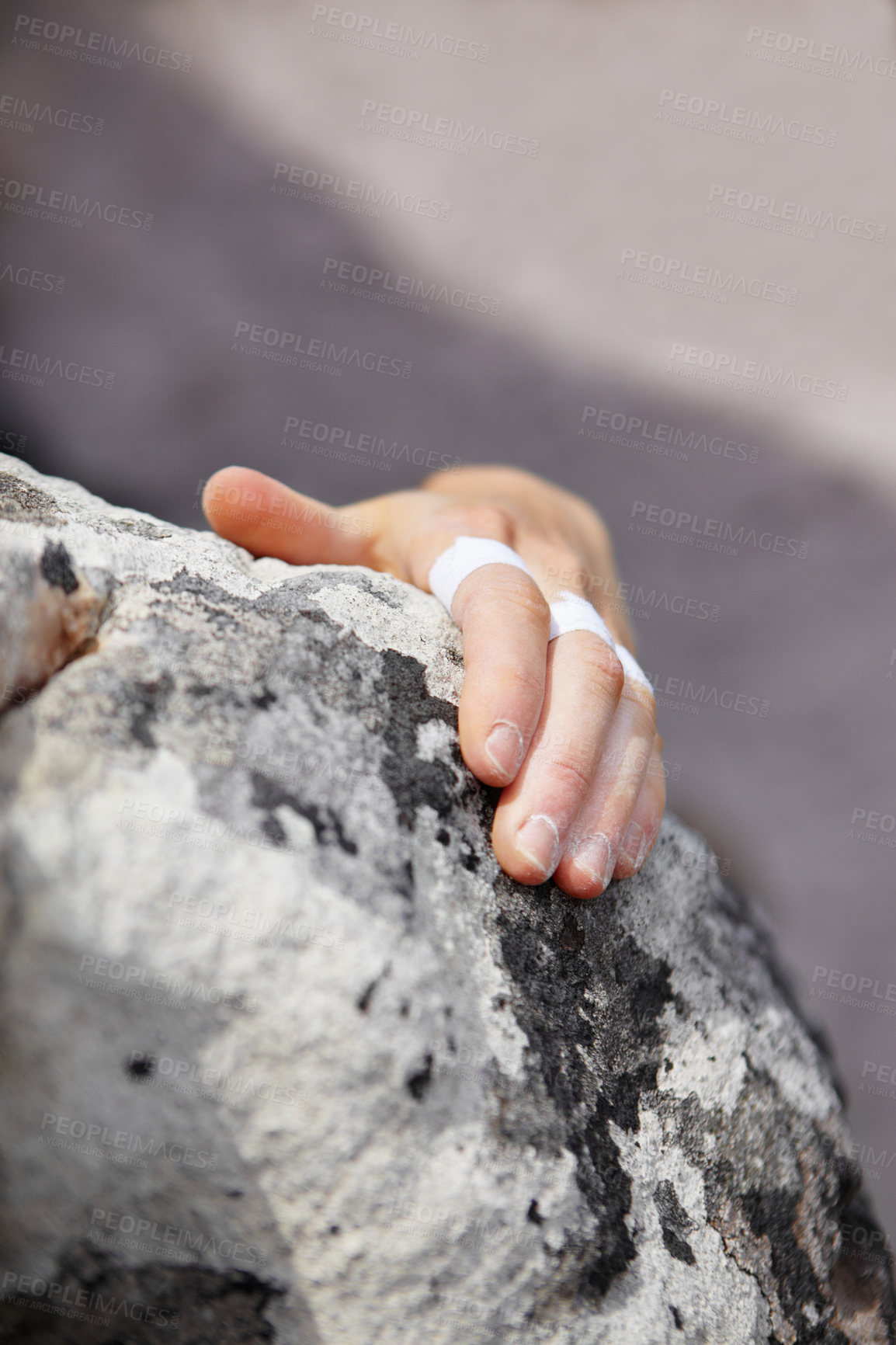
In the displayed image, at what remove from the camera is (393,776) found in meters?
0.76

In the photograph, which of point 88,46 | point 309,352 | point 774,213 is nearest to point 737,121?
point 774,213

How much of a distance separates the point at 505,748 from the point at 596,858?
0.15m

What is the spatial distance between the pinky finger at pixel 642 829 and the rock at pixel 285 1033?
0.33 feet

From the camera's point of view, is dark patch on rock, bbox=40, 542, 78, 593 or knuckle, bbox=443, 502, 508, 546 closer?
dark patch on rock, bbox=40, 542, 78, 593

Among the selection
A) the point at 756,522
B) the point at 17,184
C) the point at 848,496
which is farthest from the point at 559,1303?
the point at 17,184

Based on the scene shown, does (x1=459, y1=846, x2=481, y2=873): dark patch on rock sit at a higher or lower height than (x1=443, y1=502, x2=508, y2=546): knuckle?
lower

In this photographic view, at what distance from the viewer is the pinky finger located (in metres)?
0.88

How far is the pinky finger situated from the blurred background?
61.0 inches

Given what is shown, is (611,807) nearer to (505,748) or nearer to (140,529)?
(505,748)

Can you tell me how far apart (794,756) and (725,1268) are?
191 cm

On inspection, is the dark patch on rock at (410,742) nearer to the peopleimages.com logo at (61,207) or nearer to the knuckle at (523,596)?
the knuckle at (523,596)

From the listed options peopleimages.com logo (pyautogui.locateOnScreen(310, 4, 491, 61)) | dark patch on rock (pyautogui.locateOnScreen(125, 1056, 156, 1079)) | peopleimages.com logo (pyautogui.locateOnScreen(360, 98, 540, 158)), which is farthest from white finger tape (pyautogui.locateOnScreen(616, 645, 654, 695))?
peopleimages.com logo (pyautogui.locateOnScreen(310, 4, 491, 61))

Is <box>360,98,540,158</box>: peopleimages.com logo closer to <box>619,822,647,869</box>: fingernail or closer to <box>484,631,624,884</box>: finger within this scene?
<box>484,631,624,884</box>: finger

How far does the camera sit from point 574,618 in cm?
98
